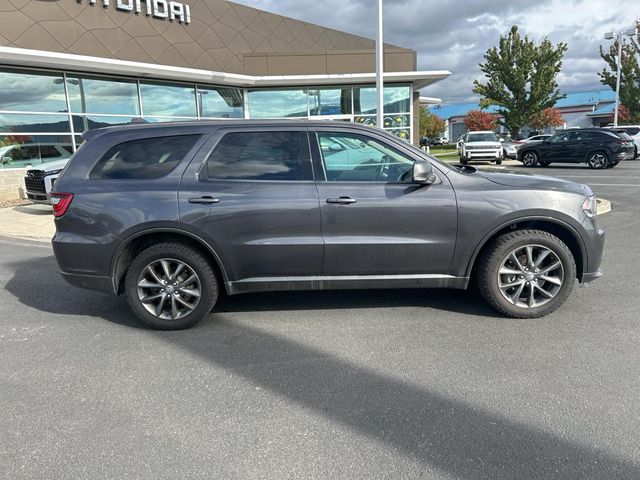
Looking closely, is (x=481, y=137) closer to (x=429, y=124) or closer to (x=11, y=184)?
(x=11, y=184)

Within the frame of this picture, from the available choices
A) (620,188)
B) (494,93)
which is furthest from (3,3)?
(494,93)

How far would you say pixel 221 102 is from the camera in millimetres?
19672

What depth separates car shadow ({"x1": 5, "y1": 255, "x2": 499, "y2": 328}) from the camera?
185 inches

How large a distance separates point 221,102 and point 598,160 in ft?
53.0

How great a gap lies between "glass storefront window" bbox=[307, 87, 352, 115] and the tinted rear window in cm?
1705

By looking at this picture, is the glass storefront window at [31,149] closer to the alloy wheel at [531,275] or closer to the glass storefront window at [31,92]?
the glass storefront window at [31,92]

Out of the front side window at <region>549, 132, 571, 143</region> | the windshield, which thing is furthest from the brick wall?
the front side window at <region>549, 132, 571, 143</region>

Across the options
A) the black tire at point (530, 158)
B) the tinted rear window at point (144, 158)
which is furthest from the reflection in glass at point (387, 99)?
the tinted rear window at point (144, 158)

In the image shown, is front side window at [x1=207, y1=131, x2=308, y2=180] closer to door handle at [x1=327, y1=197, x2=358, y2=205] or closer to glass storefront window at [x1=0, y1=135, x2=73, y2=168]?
door handle at [x1=327, y1=197, x2=358, y2=205]

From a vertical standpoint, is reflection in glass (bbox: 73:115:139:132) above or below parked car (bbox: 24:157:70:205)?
above

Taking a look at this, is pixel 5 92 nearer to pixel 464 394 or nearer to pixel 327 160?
pixel 327 160

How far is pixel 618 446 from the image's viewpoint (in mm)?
2523

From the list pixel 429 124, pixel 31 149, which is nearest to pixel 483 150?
pixel 31 149

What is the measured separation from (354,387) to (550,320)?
7.01 feet
